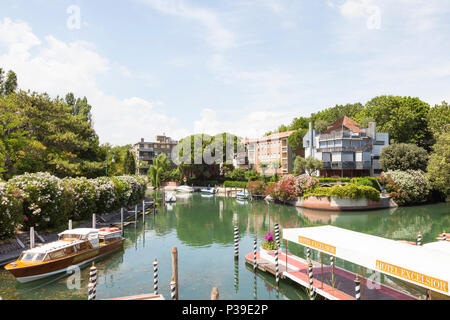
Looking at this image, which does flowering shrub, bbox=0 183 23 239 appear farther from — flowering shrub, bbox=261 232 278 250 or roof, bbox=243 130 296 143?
roof, bbox=243 130 296 143

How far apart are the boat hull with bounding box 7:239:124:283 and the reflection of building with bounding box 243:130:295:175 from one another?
7305 centimetres

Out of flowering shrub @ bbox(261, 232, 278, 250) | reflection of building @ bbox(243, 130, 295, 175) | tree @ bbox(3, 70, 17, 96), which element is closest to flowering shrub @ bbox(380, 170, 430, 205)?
reflection of building @ bbox(243, 130, 295, 175)

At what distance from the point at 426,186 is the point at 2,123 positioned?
65.9 metres

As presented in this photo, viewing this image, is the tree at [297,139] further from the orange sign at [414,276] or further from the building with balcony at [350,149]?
the orange sign at [414,276]

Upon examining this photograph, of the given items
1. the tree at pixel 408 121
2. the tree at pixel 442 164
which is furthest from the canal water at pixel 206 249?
the tree at pixel 408 121

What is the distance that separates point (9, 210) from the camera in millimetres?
23234

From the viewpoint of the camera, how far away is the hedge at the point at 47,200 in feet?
77.2

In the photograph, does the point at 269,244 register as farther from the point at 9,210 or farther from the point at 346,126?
the point at 346,126

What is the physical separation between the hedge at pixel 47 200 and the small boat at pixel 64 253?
3.80 m

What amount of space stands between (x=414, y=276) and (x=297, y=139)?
80.2 m
